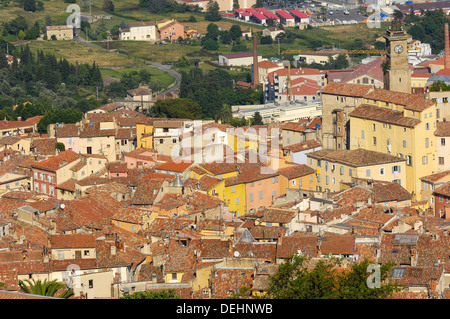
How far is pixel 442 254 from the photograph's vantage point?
35.2m

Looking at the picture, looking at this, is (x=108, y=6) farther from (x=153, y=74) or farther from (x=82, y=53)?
(x=153, y=74)

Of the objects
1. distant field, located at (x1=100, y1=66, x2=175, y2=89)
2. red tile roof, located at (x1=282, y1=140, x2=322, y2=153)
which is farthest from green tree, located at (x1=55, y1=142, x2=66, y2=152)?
distant field, located at (x1=100, y1=66, x2=175, y2=89)

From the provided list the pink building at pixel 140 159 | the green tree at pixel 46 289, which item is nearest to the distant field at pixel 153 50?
the pink building at pixel 140 159

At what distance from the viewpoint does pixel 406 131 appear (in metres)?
51.6

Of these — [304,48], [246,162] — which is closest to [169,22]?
[304,48]

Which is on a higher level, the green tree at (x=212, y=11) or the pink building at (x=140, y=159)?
the pink building at (x=140, y=159)

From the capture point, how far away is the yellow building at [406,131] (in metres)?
51.5

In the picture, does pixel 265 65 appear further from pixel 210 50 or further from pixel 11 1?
pixel 11 1

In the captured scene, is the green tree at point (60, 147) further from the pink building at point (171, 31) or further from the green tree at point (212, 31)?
the pink building at point (171, 31)

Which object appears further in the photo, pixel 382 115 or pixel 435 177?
Result: pixel 382 115

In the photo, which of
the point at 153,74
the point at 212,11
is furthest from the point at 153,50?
the point at 212,11

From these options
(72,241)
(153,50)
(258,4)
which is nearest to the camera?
(72,241)

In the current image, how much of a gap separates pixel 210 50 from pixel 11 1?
3461 cm
